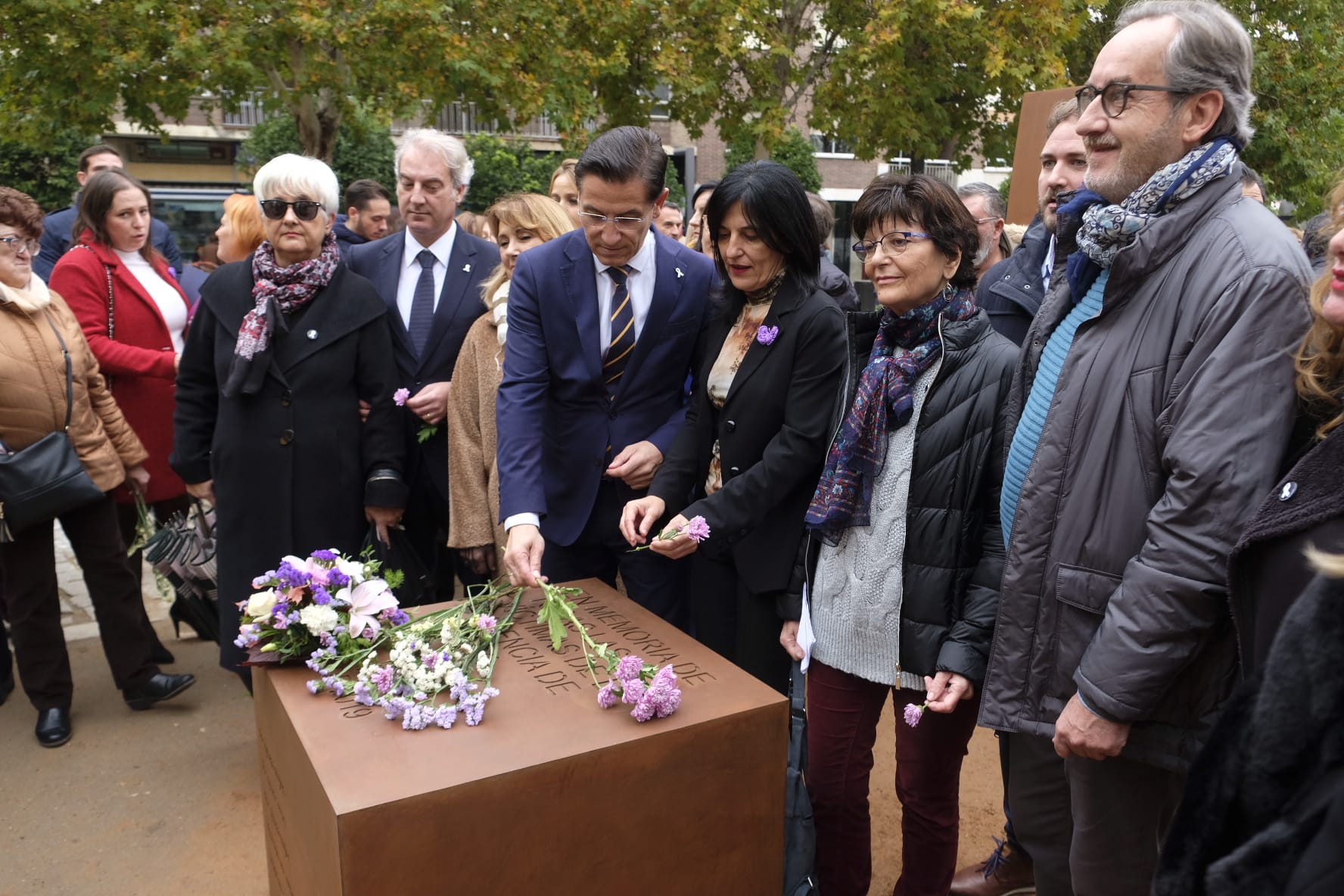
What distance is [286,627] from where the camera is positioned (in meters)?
2.24

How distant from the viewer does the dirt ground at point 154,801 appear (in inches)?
123

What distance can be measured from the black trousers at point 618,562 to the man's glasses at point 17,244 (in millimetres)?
2331

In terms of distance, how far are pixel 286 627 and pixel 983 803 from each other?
2441mm

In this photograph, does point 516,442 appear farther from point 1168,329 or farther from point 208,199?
point 208,199

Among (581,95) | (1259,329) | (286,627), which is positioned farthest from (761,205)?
(581,95)

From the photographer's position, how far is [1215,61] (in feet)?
5.96

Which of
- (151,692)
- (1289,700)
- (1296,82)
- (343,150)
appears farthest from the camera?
(343,150)

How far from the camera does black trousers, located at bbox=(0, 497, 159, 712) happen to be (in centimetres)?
390

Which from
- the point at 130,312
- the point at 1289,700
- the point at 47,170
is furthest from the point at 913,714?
the point at 47,170

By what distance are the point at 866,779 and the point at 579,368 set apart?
137cm

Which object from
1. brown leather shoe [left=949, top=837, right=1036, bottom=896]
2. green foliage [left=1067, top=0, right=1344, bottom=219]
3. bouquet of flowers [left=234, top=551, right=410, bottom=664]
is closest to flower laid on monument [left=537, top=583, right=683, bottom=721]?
bouquet of flowers [left=234, top=551, right=410, bottom=664]

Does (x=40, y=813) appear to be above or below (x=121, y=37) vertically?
below

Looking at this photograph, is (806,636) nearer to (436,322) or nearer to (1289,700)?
(1289,700)

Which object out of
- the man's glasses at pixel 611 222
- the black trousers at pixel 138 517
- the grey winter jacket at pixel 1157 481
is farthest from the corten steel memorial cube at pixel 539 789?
the black trousers at pixel 138 517
